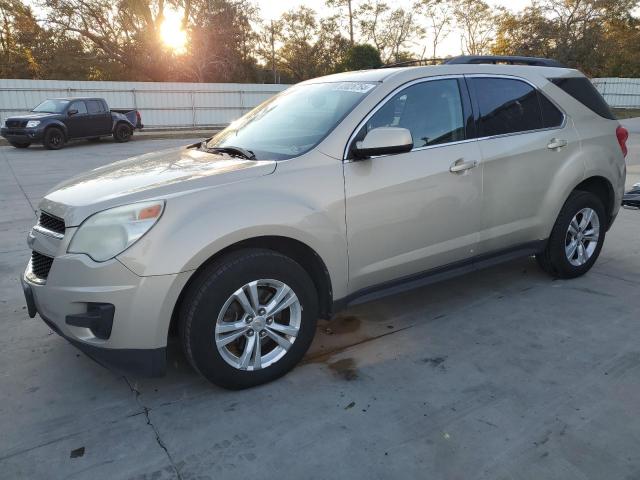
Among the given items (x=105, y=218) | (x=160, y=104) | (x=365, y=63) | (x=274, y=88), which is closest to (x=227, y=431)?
(x=105, y=218)

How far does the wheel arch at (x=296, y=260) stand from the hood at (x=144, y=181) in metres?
0.35

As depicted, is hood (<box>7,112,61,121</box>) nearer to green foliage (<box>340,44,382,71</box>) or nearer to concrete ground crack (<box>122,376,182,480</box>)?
concrete ground crack (<box>122,376,182,480</box>)

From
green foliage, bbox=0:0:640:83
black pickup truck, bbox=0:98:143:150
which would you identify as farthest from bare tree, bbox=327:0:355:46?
black pickup truck, bbox=0:98:143:150

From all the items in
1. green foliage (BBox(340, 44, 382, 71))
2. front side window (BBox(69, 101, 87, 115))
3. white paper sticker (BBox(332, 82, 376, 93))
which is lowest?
white paper sticker (BBox(332, 82, 376, 93))

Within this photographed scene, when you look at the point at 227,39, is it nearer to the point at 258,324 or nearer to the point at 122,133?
the point at 122,133

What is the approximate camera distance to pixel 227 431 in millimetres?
2672

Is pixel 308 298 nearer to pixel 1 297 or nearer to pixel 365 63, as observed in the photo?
pixel 1 297

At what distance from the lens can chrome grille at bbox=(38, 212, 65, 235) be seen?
2.82m

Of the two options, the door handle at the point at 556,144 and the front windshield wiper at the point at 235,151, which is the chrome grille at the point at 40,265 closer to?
the front windshield wiper at the point at 235,151

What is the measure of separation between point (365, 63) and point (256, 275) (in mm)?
29005

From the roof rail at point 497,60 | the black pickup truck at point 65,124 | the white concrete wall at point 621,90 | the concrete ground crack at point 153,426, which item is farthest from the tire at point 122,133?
the white concrete wall at point 621,90

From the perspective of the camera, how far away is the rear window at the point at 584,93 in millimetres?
4398

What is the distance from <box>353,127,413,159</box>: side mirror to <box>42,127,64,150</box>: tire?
52.4 feet

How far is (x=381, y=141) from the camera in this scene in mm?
3092
